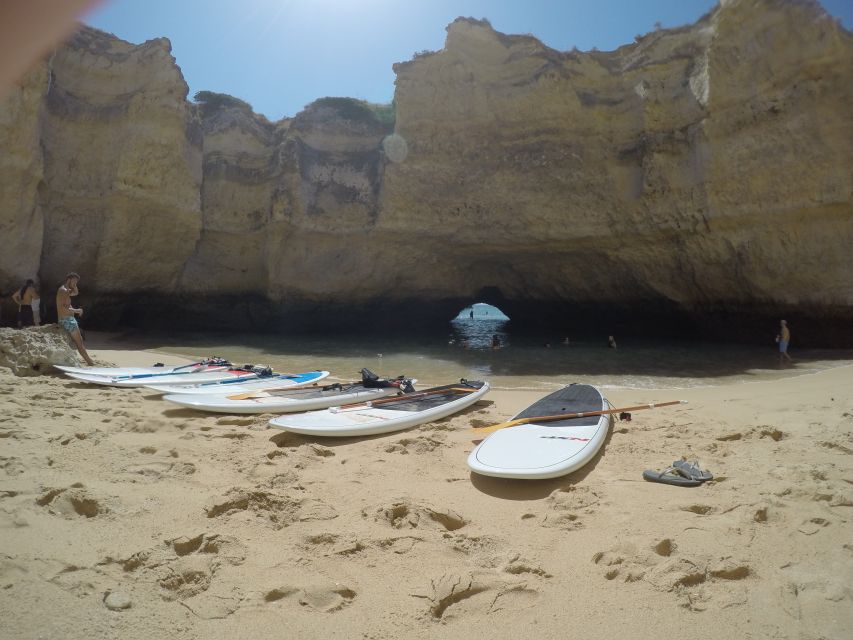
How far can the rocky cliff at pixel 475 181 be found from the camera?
1135 centimetres

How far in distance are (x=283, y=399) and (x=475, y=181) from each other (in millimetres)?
11434

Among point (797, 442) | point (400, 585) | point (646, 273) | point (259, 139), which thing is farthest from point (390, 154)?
point (400, 585)

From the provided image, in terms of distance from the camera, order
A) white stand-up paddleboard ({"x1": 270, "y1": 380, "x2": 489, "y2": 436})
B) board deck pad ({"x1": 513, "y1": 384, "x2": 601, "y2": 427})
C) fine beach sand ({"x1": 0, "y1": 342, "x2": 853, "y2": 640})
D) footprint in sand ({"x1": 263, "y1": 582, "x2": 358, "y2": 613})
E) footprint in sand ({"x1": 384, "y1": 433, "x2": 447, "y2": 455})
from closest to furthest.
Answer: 1. fine beach sand ({"x1": 0, "y1": 342, "x2": 853, "y2": 640})
2. footprint in sand ({"x1": 263, "y1": 582, "x2": 358, "y2": 613})
3. footprint in sand ({"x1": 384, "y1": 433, "x2": 447, "y2": 455})
4. white stand-up paddleboard ({"x1": 270, "y1": 380, "x2": 489, "y2": 436})
5. board deck pad ({"x1": 513, "y1": 384, "x2": 601, "y2": 427})

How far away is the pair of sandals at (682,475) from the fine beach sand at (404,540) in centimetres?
8

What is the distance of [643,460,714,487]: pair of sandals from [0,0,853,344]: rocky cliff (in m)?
11.7

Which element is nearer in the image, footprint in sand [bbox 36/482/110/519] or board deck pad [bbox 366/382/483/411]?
footprint in sand [bbox 36/482/110/519]

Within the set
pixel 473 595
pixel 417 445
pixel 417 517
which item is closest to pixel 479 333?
pixel 417 445

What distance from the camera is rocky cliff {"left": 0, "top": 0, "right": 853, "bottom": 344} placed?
11.4 m

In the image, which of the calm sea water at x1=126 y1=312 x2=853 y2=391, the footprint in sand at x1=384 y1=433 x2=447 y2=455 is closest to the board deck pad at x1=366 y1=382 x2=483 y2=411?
the footprint in sand at x1=384 y1=433 x2=447 y2=455

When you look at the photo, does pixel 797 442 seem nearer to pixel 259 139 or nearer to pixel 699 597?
pixel 699 597

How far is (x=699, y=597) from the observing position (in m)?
A: 1.72

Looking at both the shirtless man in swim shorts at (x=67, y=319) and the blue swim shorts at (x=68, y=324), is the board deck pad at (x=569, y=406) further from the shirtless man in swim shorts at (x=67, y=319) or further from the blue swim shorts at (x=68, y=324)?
the blue swim shorts at (x=68, y=324)

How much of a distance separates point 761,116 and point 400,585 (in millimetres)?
14042

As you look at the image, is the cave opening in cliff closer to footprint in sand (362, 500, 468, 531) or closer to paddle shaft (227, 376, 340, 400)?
paddle shaft (227, 376, 340, 400)
